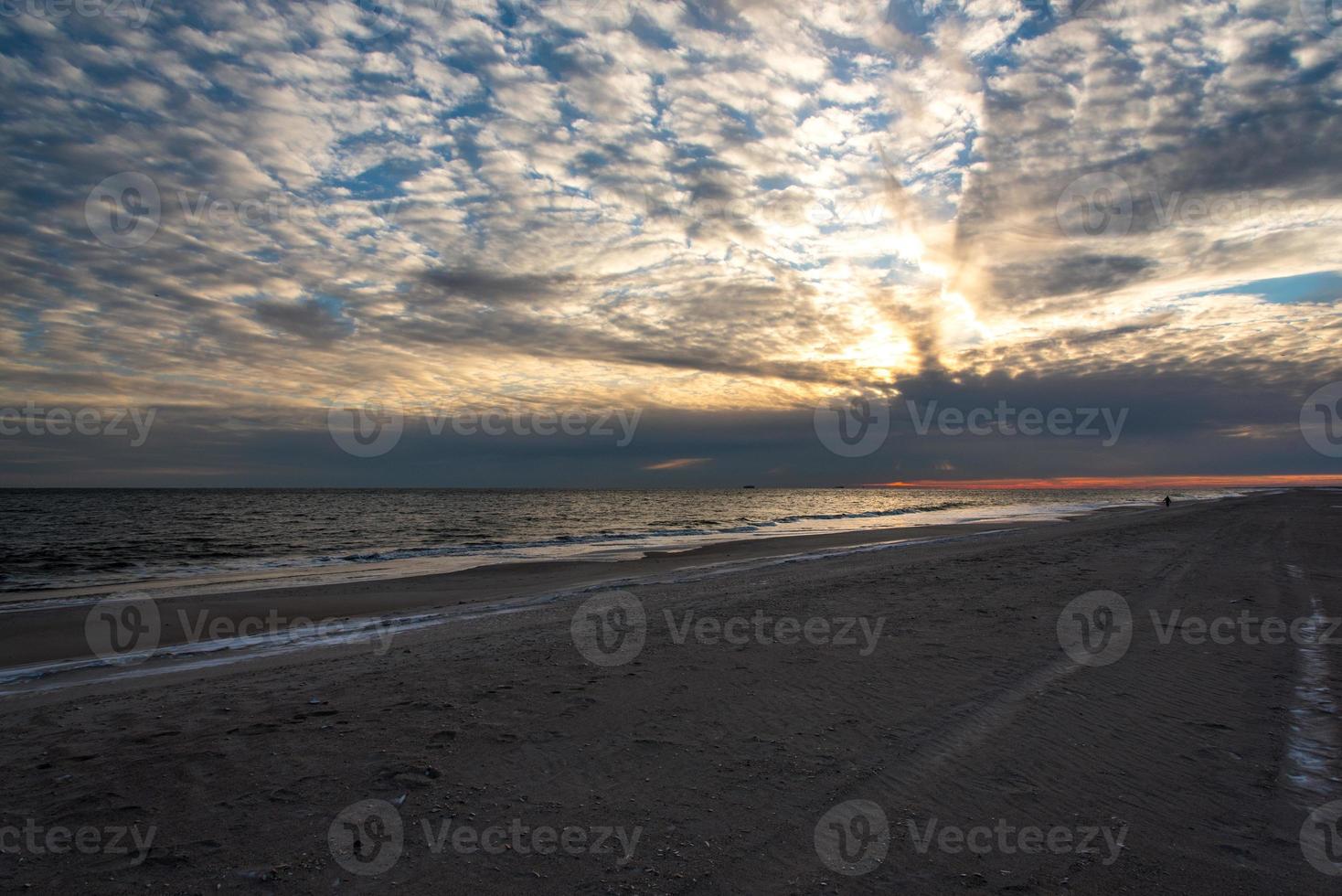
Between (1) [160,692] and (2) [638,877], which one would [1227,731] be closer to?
(2) [638,877]

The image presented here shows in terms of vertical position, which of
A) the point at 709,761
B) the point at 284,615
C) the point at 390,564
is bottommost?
the point at 390,564

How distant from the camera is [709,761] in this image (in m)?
6.06

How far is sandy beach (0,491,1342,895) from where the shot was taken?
4414 mm

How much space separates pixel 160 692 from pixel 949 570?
1792cm

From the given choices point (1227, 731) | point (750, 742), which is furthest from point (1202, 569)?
point (750, 742)

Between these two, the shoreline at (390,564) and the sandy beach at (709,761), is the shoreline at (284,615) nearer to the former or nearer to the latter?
the sandy beach at (709,761)

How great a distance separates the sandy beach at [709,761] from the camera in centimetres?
441

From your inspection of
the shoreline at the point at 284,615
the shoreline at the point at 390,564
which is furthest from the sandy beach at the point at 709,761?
the shoreline at the point at 390,564

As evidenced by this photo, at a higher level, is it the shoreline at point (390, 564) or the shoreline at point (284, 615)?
the shoreline at point (284, 615)

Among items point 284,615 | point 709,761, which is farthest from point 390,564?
point 709,761

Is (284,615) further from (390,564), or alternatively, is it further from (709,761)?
(709,761)

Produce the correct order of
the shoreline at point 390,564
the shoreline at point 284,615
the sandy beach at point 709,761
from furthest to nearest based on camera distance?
the shoreline at point 390,564, the shoreline at point 284,615, the sandy beach at point 709,761

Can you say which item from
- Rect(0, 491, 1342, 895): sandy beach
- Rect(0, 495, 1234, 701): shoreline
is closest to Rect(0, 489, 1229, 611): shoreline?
Rect(0, 495, 1234, 701): shoreline

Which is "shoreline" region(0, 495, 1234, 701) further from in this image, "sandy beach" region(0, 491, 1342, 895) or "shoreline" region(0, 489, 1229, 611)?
"shoreline" region(0, 489, 1229, 611)
